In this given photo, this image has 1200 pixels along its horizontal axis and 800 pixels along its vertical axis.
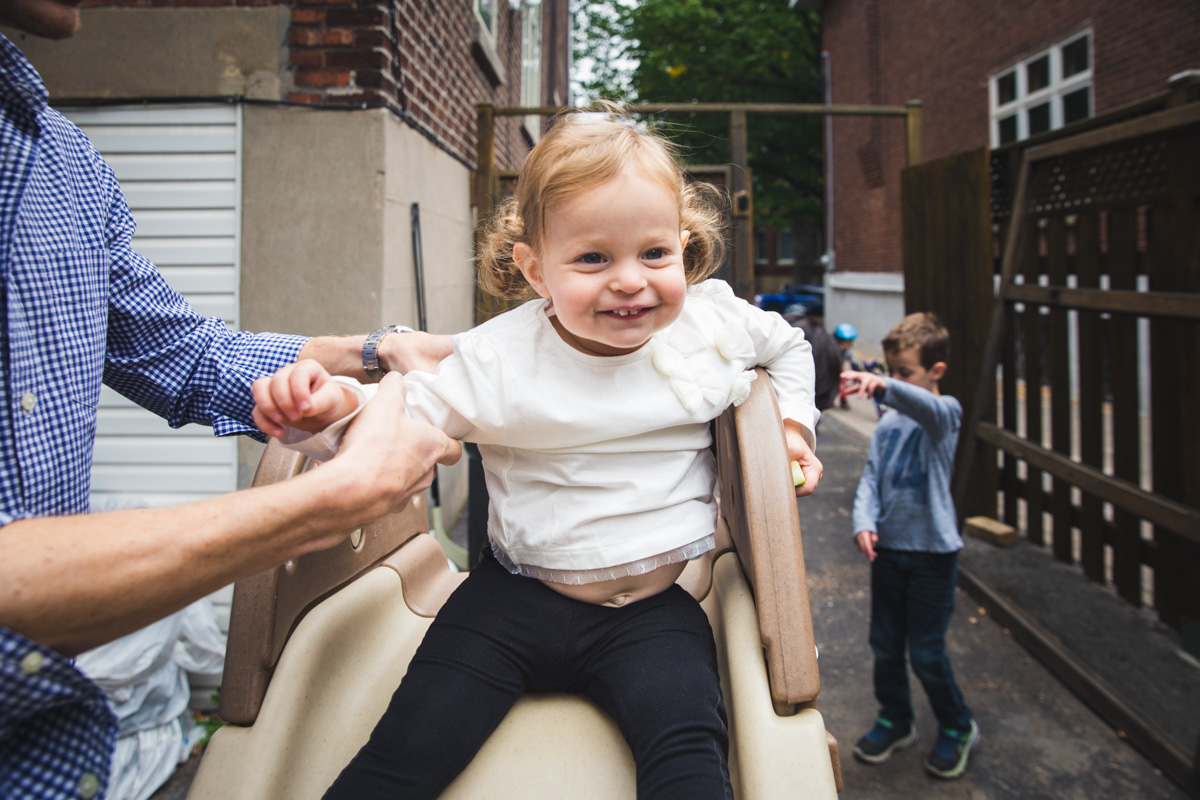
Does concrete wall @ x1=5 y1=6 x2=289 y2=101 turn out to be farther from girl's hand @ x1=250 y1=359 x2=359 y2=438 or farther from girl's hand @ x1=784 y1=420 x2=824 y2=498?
girl's hand @ x1=784 y1=420 x2=824 y2=498

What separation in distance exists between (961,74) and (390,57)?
12.5 metres

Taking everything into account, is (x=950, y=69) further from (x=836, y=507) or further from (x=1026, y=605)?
(x=1026, y=605)

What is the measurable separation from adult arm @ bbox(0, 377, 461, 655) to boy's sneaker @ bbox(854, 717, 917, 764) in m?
2.36

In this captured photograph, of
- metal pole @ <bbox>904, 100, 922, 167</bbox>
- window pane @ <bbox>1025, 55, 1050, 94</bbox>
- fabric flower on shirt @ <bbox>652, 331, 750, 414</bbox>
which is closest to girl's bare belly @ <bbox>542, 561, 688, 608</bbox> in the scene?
fabric flower on shirt @ <bbox>652, 331, 750, 414</bbox>

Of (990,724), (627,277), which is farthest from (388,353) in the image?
(990,724)

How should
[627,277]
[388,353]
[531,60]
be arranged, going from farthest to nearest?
[531,60] → [388,353] → [627,277]

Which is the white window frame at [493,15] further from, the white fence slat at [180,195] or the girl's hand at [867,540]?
the girl's hand at [867,540]

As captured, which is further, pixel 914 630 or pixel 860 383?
pixel 914 630

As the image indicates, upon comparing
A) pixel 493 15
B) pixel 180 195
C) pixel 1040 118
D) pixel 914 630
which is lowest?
pixel 914 630

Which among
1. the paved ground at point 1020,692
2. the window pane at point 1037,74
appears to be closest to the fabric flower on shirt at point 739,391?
the paved ground at point 1020,692

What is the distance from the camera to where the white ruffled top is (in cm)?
149

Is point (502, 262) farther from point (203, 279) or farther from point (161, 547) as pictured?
point (203, 279)

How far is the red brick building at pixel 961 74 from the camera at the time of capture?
8859 millimetres

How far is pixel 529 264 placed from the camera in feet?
5.22
